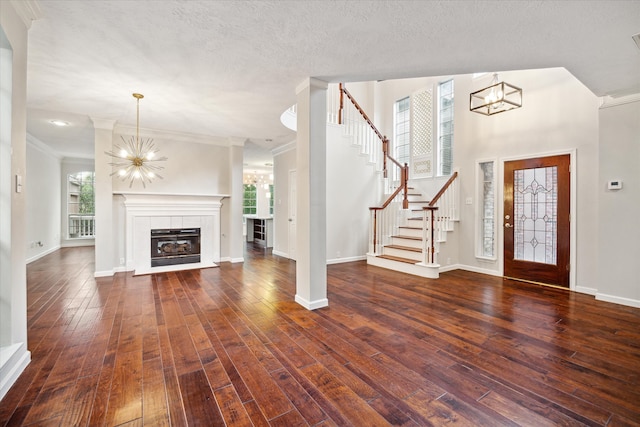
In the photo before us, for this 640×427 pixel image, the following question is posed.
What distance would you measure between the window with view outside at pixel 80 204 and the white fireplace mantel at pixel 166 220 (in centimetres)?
552

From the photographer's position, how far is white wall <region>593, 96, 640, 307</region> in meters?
3.47

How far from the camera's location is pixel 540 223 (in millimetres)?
4496

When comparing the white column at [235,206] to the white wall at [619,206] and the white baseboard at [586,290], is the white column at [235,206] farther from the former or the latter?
the white wall at [619,206]

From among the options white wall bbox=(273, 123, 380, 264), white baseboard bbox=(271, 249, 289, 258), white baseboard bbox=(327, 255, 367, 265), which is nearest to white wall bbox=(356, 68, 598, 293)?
white wall bbox=(273, 123, 380, 264)

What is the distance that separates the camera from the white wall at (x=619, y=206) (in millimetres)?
3467

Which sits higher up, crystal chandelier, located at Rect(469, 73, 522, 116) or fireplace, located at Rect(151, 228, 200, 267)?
crystal chandelier, located at Rect(469, 73, 522, 116)

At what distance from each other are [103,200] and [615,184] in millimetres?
7625

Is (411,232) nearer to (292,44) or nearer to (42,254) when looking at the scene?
(292,44)

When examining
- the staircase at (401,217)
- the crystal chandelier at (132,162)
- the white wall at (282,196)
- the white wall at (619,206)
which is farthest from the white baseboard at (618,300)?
the crystal chandelier at (132,162)

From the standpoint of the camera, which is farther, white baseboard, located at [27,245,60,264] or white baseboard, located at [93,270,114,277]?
white baseboard, located at [27,245,60,264]

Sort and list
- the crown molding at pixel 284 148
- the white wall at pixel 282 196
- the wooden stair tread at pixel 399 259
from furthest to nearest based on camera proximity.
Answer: the white wall at pixel 282 196 < the crown molding at pixel 284 148 < the wooden stair tread at pixel 399 259

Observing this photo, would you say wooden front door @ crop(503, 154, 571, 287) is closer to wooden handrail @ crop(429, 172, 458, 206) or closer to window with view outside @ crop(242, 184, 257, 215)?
wooden handrail @ crop(429, 172, 458, 206)

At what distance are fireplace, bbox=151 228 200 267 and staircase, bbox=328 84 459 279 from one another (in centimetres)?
368

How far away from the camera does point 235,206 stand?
250 inches
